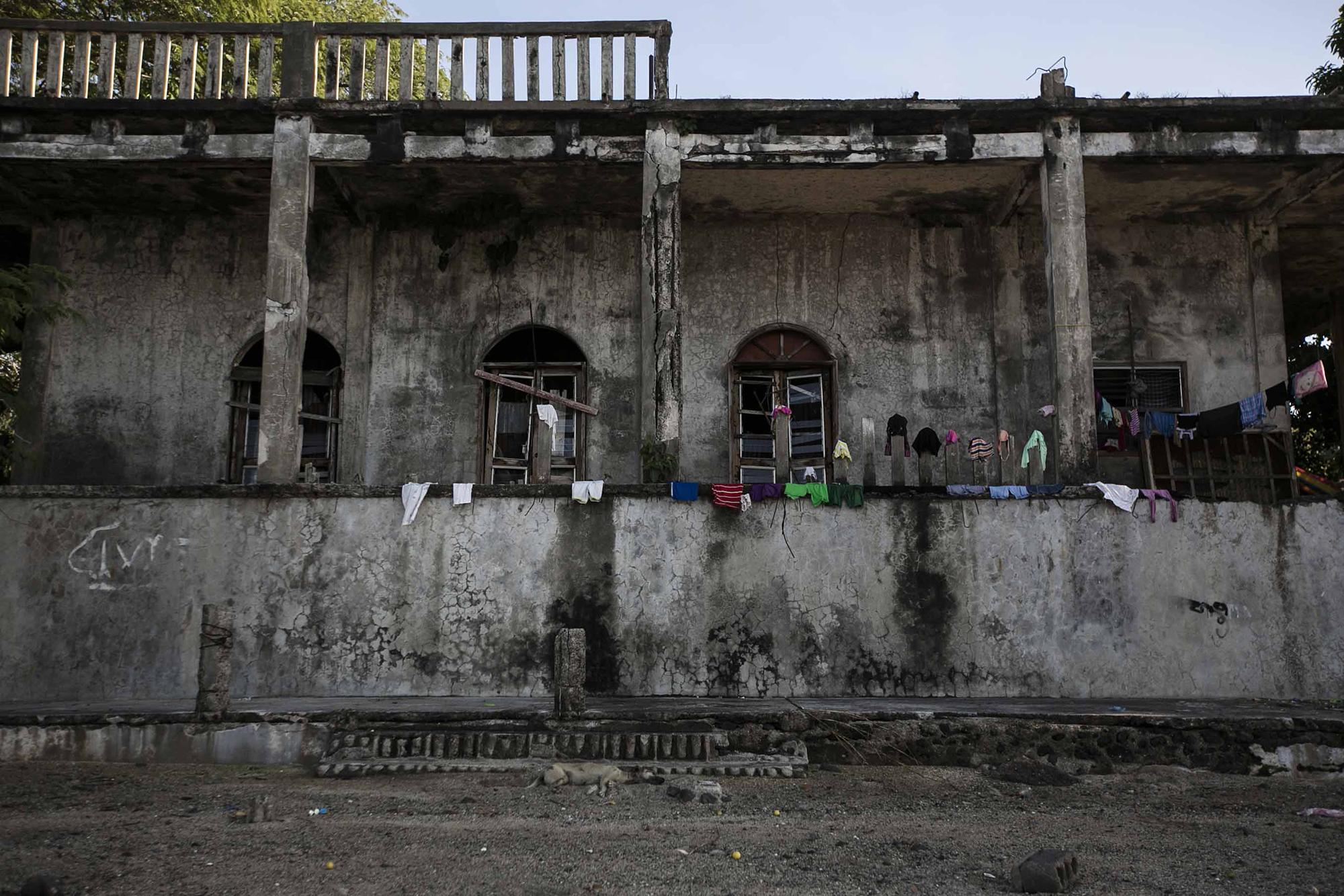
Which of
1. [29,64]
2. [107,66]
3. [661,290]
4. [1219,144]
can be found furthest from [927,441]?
[29,64]

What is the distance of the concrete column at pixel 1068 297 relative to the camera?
30.1 ft

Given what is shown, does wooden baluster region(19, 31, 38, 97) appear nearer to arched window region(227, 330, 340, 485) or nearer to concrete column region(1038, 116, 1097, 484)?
arched window region(227, 330, 340, 485)

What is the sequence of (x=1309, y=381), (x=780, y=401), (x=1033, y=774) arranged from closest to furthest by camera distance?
1. (x=1033, y=774)
2. (x=1309, y=381)
3. (x=780, y=401)

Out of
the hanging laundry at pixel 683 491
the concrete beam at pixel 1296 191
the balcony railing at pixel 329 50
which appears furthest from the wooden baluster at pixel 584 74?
the concrete beam at pixel 1296 191

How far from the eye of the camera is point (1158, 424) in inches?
412

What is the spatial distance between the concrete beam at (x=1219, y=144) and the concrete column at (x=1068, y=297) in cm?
33

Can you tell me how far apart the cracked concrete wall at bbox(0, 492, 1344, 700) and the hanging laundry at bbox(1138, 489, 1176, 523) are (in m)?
0.09

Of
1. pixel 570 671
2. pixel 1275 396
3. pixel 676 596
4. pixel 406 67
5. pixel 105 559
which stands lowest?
pixel 570 671

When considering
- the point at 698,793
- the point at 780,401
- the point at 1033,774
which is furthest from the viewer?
the point at 780,401

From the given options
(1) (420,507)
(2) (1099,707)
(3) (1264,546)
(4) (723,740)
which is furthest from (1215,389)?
(1) (420,507)

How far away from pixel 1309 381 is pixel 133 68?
10.6m

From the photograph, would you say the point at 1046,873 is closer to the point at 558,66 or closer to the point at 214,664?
the point at 214,664

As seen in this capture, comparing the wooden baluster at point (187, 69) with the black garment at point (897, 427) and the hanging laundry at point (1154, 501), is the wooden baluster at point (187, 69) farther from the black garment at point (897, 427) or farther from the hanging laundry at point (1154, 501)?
the hanging laundry at point (1154, 501)

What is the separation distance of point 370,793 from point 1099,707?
498cm
